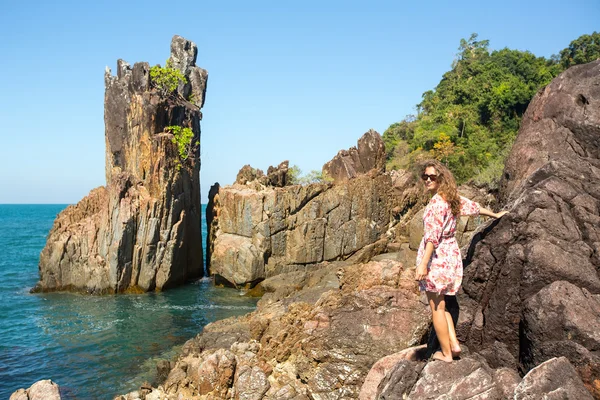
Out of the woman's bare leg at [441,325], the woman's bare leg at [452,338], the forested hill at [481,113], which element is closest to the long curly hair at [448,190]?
the woman's bare leg at [441,325]

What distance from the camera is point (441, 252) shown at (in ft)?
23.8

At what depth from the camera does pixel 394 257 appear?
28.7 m

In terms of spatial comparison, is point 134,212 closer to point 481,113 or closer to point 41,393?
point 41,393

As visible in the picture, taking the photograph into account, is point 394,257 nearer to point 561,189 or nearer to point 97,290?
point 97,290

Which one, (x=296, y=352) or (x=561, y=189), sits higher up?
(x=561, y=189)

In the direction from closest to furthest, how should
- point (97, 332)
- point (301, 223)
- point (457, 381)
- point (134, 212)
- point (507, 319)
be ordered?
1. point (457, 381)
2. point (507, 319)
3. point (97, 332)
4. point (134, 212)
5. point (301, 223)

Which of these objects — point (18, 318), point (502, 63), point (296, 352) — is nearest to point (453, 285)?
point (296, 352)

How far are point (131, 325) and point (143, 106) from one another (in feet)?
47.9

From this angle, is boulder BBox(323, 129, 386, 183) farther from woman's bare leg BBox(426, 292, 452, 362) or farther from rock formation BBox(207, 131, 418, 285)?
woman's bare leg BBox(426, 292, 452, 362)

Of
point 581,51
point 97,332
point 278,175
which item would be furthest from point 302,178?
point 581,51

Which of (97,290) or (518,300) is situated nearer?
(518,300)

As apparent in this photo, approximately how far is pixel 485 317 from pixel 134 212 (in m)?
26.1

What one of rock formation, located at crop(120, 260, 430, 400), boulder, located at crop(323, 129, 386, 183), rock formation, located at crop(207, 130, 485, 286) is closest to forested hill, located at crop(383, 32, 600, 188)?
boulder, located at crop(323, 129, 386, 183)

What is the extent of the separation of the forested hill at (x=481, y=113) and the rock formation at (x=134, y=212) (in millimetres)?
22352
